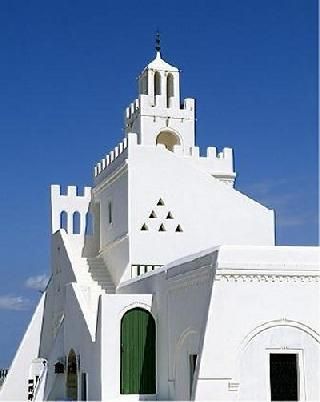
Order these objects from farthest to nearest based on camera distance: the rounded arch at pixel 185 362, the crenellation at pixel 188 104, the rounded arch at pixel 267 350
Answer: the crenellation at pixel 188 104
the rounded arch at pixel 185 362
the rounded arch at pixel 267 350

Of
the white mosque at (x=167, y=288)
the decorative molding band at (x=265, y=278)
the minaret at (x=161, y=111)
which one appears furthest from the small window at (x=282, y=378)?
the minaret at (x=161, y=111)

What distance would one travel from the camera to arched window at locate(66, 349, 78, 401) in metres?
25.7

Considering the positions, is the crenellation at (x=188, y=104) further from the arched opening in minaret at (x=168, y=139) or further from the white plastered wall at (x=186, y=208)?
the white plastered wall at (x=186, y=208)

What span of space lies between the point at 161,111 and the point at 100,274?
6.89 metres

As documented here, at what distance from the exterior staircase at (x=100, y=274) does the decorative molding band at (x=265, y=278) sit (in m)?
9.61

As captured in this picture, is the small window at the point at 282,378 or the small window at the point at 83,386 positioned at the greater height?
the small window at the point at 282,378

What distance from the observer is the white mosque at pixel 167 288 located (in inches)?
731

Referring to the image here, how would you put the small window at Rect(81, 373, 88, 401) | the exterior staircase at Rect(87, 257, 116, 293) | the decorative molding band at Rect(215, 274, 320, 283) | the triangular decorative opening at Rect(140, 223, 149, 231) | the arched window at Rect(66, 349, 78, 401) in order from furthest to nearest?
the exterior staircase at Rect(87, 257, 116, 293) → the triangular decorative opening at Rect(140, 223, 149, 231) → the arched window at Rect(66, 349, 78, 401) → the small window at Rect(81, 373, 88, 401) → the decorative molding band at Rect(215, 274, 320, 283)

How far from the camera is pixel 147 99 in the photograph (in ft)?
103

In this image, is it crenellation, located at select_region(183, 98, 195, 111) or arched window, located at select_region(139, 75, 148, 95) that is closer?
crenellation, located at select_region(183, 98, 195, 111)

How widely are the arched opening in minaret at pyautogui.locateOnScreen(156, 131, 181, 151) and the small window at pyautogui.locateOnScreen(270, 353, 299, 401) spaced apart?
14046 millimetres

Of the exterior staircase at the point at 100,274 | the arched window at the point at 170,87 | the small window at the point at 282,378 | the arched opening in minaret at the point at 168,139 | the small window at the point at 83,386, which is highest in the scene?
the arched window at the point at 170,87

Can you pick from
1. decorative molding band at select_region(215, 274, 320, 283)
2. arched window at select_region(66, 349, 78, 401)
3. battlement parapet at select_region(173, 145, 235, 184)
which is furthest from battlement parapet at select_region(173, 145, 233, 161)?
decorative molding band at select_region(215, 274, 320, 283)

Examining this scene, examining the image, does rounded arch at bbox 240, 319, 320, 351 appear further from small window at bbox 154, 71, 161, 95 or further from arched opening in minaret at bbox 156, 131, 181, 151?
Result: small window at bbox 154, 71, 161, 95
